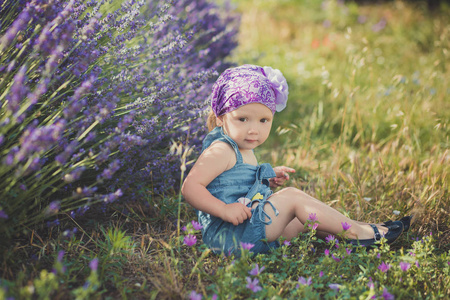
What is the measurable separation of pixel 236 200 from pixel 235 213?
201 mm

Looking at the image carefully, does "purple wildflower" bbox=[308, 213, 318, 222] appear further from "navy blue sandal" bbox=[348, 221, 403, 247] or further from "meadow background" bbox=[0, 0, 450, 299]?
"navy blue sandal" bbox=[348, 221, 403, 247]

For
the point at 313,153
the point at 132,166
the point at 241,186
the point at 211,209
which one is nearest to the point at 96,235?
the point at 132,166

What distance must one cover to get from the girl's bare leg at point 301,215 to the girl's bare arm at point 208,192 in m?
0.16

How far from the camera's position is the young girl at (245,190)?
1960 mm

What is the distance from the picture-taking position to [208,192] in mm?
1947

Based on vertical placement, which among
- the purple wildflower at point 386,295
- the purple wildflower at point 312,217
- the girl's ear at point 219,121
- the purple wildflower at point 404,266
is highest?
the girl's ear at point 219,121

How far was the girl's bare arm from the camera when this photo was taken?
6.30 ft

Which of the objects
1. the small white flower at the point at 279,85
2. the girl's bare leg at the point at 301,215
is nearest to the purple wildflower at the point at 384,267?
the girl's bare leg at the point at 301,215

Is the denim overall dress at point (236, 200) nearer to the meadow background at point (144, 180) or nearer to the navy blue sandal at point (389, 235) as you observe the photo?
the meadow background at point (144, 180)

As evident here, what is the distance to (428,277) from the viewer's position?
183cm

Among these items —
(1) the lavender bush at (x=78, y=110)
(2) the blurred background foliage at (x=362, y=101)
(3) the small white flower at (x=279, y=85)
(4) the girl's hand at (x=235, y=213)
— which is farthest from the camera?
(2) the blurred background foliage at (x=362, y=101)

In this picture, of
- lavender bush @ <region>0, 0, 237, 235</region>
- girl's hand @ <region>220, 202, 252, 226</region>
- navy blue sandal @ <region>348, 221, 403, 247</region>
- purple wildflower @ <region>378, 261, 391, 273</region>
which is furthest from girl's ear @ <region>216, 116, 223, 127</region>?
purple wildflower @ <region>378, 261, 391, 273</region>

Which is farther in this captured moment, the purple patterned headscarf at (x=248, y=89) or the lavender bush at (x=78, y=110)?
the purple patterned headscarf at (x=248, y=89)

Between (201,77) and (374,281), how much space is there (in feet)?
4.73
